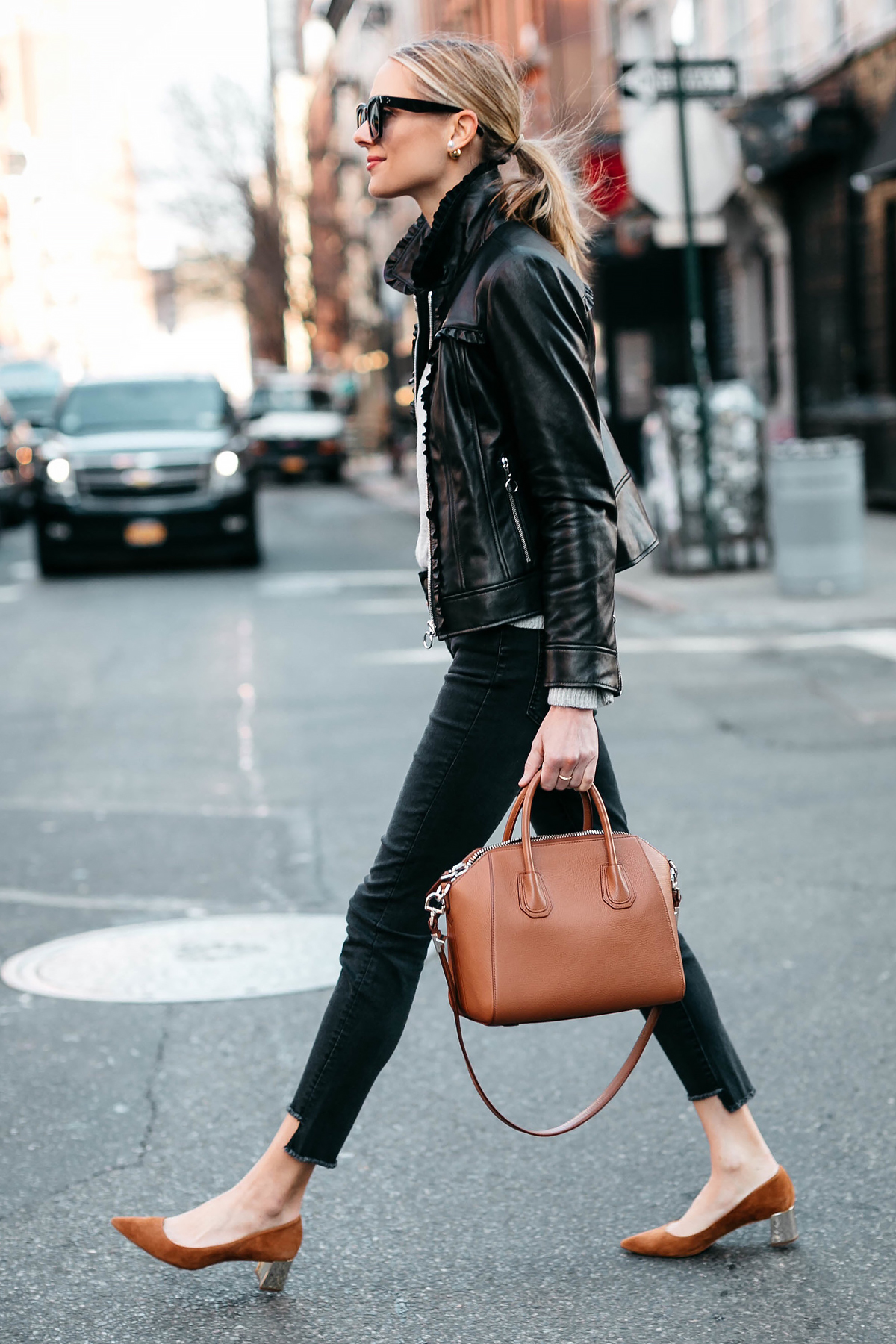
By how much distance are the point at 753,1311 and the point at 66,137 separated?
19347cm

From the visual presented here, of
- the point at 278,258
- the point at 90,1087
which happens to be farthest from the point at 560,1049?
the point at 278,258

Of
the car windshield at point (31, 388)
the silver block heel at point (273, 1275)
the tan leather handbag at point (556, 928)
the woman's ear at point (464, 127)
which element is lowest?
the silver block heel at point (273, 1275)

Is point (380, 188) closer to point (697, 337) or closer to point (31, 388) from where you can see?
point (697, 337)

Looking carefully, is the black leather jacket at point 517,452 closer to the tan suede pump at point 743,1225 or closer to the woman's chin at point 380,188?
the woman's chin at point 380,188

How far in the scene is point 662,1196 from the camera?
3352mm

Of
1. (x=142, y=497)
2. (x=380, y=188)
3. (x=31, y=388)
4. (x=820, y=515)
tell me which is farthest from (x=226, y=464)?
(x=31, y=388)

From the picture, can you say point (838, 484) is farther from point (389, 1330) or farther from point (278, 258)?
point (278, 258)

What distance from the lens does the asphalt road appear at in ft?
9.70

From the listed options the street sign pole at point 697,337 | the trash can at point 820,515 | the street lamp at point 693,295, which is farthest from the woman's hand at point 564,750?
the street sign pole at point 697,337

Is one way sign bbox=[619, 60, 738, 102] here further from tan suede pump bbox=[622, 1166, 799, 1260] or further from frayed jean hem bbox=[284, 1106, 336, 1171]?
frayed jean hem bbox=[284, 1106, 336, 1171]

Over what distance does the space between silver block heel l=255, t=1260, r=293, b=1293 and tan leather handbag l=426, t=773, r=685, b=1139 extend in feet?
1.80

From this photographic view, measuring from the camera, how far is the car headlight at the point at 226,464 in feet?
56.0

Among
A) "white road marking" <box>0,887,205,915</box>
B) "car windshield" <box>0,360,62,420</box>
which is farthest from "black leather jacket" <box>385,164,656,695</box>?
"car windshield" <box>0,360,62,420</box>

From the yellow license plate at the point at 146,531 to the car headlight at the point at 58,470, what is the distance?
742mm
